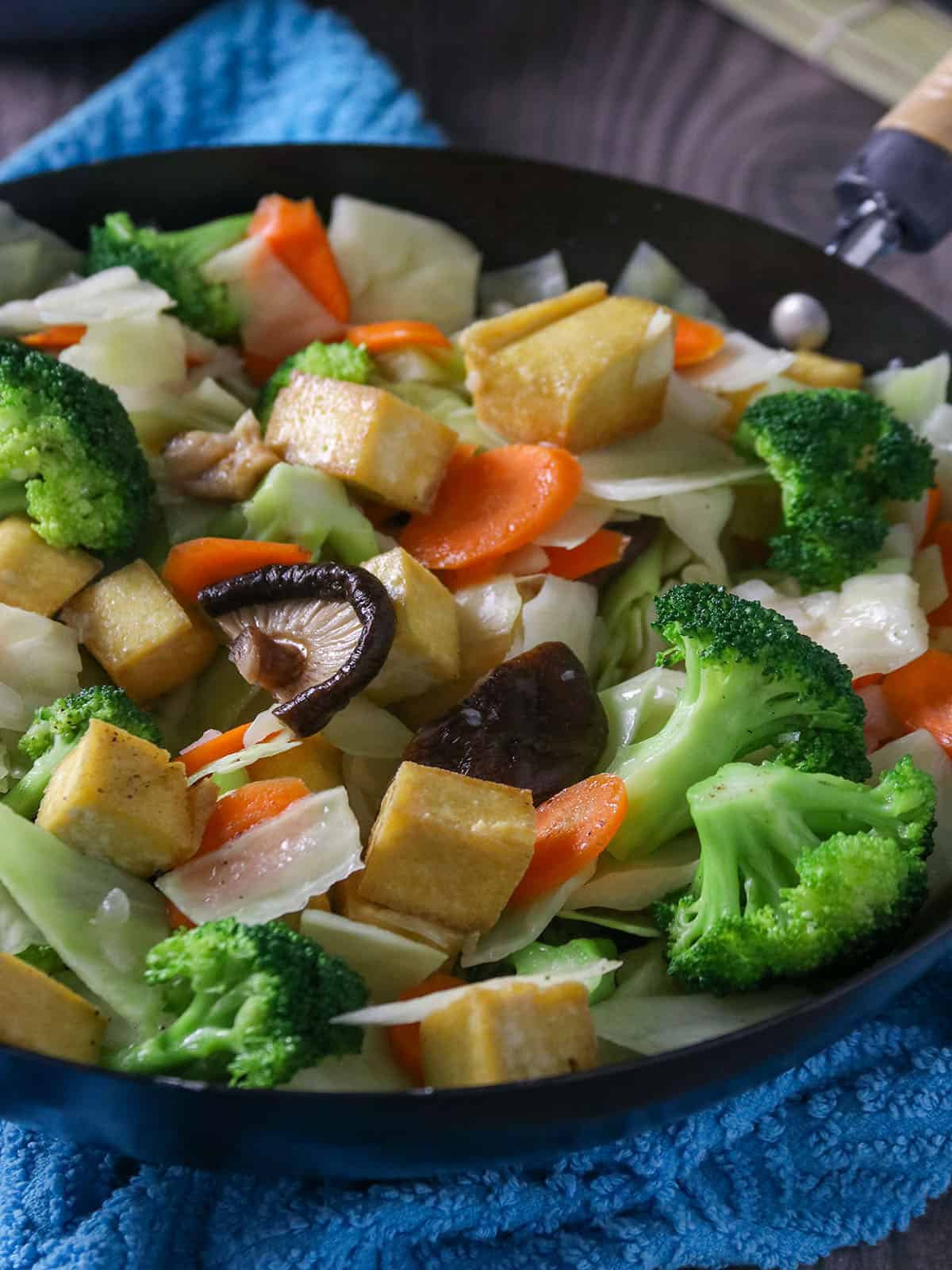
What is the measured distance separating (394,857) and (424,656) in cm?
41

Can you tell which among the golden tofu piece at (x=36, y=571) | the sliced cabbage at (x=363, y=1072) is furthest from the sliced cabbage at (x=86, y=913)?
the golden tofu piece at (x=36, y=571)

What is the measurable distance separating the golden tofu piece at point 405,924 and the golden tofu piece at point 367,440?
78 centimetres

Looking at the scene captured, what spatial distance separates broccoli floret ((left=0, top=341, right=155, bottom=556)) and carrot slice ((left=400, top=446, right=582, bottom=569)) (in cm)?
53

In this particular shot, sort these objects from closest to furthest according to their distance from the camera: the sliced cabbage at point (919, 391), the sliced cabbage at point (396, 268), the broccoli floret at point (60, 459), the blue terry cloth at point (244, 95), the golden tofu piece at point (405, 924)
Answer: the golden tofu piece at point (405, 924) < the broccoli floret at point (60, 459) < the sliced cabbage at point (919, 391) < the sliced cabbage at point (396, 268) < the blue terry cloth at point (244, 95)

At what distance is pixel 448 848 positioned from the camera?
1.89 meters

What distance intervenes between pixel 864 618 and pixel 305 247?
1452 millimetres

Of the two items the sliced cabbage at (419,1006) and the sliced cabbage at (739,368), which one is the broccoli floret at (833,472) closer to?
the sliced cabbage at (739,368)

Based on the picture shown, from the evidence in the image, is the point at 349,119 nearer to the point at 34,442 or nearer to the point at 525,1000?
the point at 34,442

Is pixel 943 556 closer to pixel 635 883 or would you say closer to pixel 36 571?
pixel 635 883

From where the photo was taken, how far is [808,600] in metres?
2.46

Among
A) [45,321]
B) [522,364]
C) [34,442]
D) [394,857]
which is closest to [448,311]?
[522,364]

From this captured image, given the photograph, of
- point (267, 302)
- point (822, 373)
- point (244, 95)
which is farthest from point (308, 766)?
Result: point (244, 95)

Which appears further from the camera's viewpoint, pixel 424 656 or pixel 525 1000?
pixel 424 656

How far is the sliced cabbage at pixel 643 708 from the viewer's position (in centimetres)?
221
